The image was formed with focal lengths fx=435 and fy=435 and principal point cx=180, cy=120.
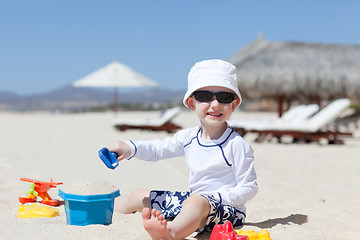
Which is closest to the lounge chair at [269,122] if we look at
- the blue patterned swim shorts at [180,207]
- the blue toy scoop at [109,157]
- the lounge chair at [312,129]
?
the lounge chair at [312,129]

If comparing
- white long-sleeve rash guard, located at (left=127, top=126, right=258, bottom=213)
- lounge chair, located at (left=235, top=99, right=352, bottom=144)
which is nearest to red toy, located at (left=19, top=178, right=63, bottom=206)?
white long-sleeve rash guard, located at (left=127, top=126, right=258, bottom=213)

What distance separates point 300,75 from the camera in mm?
14664

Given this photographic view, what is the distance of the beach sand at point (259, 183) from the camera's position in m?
2.52

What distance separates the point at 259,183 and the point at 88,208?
2.52 m

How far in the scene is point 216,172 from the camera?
2539 mm

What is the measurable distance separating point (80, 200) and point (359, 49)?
1608 cm

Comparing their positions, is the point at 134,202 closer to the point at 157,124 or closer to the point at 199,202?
the point at 199,202

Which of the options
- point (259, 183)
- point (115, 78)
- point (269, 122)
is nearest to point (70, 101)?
point (115, 78)

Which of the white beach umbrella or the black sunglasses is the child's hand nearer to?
the black sunglasses

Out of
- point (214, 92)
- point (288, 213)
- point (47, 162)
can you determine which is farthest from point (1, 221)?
point (47, 162)

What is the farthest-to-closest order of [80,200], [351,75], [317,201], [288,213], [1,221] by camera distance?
[351,75] < [317,201] < [288,213] < [1,221] < [80,200]

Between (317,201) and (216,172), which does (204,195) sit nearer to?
(216,172)

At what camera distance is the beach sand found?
2.52 m

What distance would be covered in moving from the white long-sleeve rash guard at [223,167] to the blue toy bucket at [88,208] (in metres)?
→ 0.34
